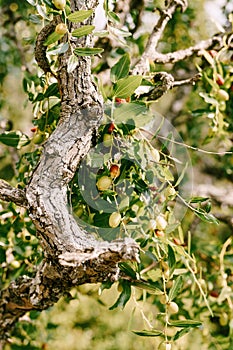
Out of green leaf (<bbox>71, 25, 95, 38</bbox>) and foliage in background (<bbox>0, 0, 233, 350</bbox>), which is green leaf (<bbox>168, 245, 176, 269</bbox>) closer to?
foliage in background (<bbox>0, 0, 233, 350</bbox>)

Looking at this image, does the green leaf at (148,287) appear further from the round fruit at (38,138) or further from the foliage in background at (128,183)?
the round fruit at (38,138)

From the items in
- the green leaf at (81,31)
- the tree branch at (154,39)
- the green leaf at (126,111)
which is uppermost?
the green leaf at (81,31)

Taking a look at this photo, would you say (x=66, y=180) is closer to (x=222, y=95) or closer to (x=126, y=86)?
(x=126, y=86)

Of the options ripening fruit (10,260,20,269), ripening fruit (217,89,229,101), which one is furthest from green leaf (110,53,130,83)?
ripening fruit (10,260,20,269)

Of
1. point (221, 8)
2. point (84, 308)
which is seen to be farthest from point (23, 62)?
point (84, 308)

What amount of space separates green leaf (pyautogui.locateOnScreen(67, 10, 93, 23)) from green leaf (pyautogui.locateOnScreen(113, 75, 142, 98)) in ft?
0.28

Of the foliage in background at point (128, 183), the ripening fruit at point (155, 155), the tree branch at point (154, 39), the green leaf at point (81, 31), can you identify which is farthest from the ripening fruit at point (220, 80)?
the green leaf at point (81, 31)

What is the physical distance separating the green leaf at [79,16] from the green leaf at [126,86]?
84mm

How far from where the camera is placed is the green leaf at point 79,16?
1.71 feet

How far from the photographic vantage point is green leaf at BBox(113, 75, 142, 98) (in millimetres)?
581

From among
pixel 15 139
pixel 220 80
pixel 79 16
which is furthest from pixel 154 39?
pixel 79 16

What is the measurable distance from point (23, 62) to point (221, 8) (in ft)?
1.52

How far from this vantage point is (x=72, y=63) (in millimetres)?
538

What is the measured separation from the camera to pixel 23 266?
0.98 metres
